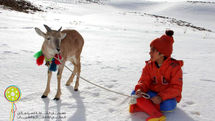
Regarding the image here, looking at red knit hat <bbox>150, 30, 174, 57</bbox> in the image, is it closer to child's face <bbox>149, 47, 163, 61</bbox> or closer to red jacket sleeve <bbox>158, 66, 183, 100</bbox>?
child's face <bbox>149, 47, 163, 61</bbox>

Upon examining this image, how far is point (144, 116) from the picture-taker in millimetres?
2986

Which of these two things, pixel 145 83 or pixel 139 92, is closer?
pixel 139 92

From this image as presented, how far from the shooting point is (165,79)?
3.15m

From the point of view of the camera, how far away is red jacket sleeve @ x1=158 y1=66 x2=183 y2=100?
2.90 metres

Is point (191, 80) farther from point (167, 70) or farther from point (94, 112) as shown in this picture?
point (94, 112)

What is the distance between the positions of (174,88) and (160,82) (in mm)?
345

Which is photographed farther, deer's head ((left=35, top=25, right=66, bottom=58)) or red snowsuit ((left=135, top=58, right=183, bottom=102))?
deer's head ((left=35, top=25, right=66, bottom=58))

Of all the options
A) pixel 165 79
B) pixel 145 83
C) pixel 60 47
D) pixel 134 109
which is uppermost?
pixel 60 47

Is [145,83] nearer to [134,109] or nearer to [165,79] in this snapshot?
[165,79]

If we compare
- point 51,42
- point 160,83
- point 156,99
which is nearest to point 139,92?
point 156,99

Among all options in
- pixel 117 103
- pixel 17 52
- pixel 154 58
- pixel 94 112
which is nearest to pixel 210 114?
pixel 154 58

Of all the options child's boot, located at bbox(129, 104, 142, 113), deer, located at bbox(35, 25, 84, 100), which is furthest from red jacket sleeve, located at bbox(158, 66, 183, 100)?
deer, located at bbox(35, 25, 84, 100)

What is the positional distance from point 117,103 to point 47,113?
125cm

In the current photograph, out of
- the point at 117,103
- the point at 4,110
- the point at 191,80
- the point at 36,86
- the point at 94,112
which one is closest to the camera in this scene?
the point at 4,110
